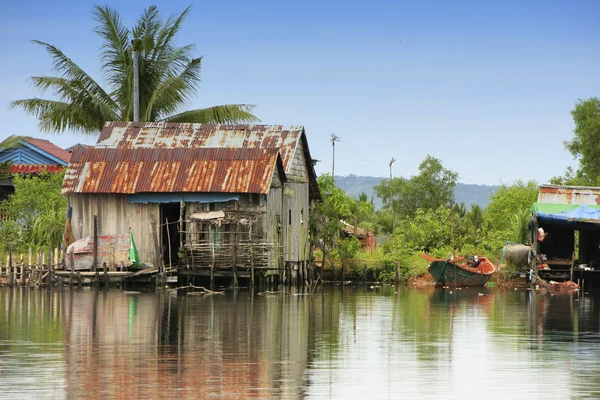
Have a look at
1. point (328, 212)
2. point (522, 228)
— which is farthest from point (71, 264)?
point (522, 228)

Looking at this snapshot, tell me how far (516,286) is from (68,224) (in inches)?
756

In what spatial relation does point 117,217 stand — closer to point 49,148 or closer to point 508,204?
point 49,148

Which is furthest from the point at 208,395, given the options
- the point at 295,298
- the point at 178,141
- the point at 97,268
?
the point at 178,141

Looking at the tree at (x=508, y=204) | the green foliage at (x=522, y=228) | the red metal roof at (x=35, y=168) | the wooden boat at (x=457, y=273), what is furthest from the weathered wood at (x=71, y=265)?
the tree at (x=508, y=204)

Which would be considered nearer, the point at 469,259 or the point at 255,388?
the point at 255,388

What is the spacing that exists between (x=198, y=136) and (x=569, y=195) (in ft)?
52.9

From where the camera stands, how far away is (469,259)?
4547 cm

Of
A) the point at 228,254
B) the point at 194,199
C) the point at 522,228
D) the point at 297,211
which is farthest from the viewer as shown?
the point at 522,228

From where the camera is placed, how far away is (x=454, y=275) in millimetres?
44250

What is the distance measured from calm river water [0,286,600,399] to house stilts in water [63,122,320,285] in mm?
5645

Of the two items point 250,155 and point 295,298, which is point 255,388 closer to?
point 295,298

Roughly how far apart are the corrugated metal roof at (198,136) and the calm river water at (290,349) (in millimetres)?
9950

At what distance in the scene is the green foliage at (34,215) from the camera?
1679 inches

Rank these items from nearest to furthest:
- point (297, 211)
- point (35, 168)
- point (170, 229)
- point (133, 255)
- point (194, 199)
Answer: point (133, 255), point (194, 199), point (170, 229), point (297, 211), point (35, 168)
